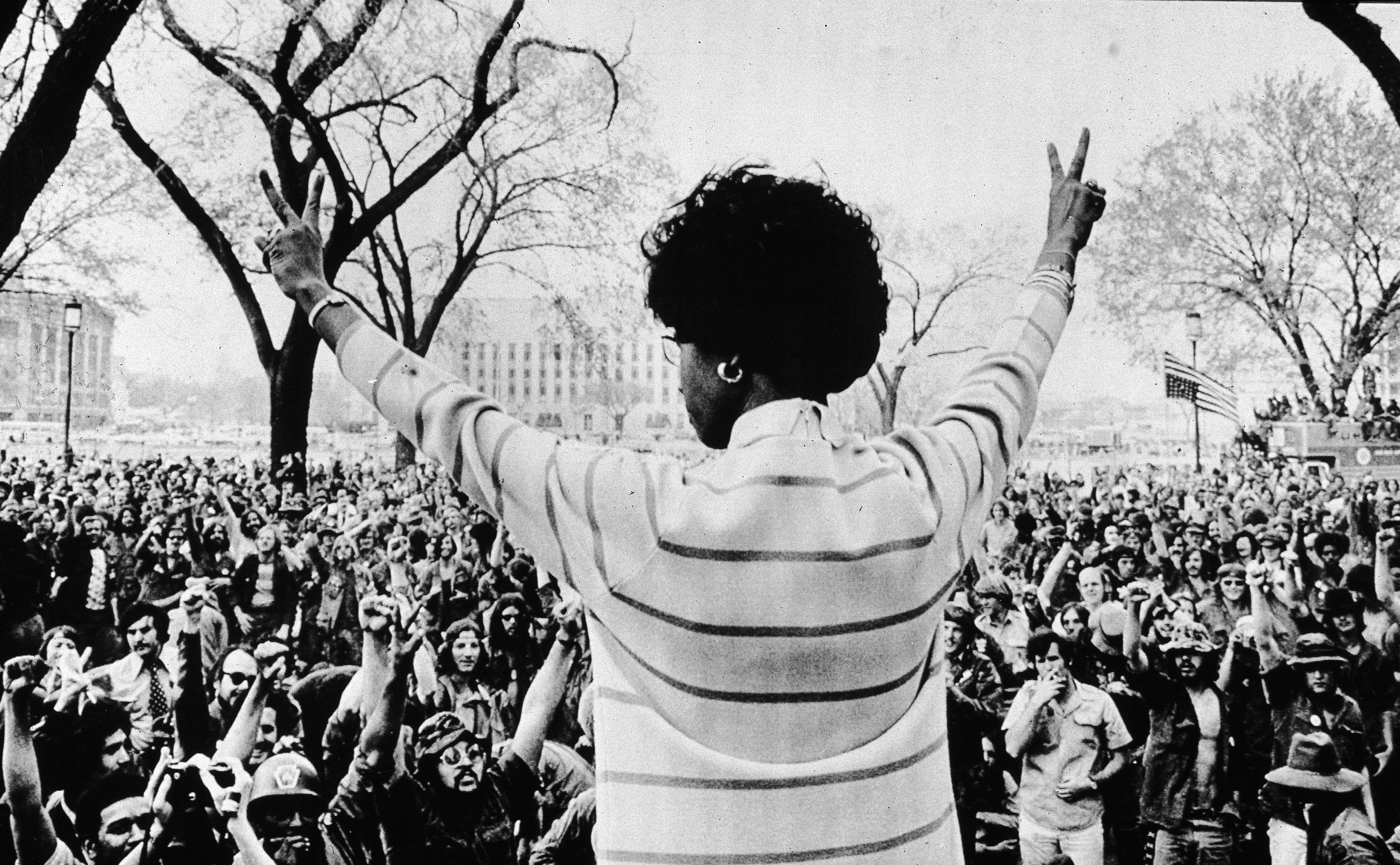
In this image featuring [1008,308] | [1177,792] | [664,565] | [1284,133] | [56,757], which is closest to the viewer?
[664,565]

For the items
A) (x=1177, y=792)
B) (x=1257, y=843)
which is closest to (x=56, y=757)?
(x=1177, y=792)

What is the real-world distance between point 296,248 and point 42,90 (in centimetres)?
331

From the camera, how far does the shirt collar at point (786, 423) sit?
2.39 ft

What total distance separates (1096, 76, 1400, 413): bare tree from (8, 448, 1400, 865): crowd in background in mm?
1992

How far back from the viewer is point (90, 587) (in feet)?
14.7

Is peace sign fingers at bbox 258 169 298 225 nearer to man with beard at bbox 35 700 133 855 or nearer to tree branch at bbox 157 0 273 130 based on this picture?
man with beard at bbox 35 700 133 855

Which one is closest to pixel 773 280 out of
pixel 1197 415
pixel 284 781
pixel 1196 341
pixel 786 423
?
pixel 786 423

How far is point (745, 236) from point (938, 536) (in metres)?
0.25

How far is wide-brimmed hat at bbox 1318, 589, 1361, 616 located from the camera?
484 cm

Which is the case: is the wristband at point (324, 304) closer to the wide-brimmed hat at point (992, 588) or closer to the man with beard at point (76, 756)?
the man with beard at point (76, 756)

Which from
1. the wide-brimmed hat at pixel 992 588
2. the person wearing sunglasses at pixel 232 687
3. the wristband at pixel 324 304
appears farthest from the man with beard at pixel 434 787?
the wristband at pixel 324 304

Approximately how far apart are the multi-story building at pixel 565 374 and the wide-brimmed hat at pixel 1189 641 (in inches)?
81.1

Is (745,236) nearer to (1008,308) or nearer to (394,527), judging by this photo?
(1008,308)

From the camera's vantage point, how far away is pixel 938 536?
2.46 feet
